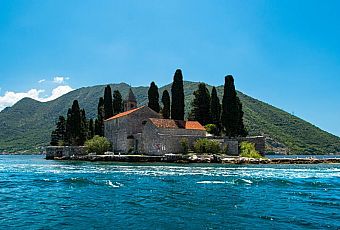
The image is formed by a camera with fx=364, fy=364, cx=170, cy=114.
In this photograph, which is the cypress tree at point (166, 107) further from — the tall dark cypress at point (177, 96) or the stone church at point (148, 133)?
the tall dark cypress at point (177, 96)

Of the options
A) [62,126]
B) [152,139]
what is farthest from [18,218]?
[62,126]

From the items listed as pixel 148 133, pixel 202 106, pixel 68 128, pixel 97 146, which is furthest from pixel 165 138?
pixel 68 128

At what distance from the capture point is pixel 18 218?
33.6ft

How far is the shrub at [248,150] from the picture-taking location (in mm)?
46750

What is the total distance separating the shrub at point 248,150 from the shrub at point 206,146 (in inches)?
152

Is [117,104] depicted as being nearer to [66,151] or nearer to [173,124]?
[66,151]

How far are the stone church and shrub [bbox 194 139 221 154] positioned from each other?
6.00 ft

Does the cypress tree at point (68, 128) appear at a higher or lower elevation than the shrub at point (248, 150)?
higher

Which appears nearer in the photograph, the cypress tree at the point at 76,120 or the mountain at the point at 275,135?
the cypress tree at the point at 76,120

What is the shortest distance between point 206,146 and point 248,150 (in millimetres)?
6230

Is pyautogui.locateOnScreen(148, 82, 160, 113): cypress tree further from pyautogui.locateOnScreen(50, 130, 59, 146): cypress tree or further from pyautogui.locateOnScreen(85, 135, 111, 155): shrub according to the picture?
pyautogui.locateOnScreen(50, 130, 59, 146): cypress tree

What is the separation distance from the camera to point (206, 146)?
148 ft

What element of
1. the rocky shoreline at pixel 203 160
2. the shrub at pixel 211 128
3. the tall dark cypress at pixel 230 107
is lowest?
the rocky shoreline at pixel 203 160

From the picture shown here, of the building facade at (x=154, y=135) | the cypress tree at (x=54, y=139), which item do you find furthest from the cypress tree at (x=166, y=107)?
the cypress tree at (x=54, y=139)
